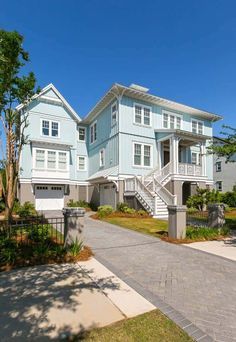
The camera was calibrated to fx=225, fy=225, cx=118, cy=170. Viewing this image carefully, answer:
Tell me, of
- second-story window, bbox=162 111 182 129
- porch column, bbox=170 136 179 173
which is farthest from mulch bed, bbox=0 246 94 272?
second-story window, bbox=162 111 182 129

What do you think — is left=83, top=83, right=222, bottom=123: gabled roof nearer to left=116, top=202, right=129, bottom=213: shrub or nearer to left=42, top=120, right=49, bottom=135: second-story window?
left=42, top=120, right=49, bottom=135: second-story window

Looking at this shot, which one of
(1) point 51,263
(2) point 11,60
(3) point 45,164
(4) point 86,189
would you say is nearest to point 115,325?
(1) point 51,263

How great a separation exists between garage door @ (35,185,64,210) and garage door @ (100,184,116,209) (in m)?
4.27

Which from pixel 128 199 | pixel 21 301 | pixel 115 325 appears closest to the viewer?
pixel 115 325

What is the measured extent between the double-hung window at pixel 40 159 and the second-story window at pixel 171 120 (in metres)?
12.0

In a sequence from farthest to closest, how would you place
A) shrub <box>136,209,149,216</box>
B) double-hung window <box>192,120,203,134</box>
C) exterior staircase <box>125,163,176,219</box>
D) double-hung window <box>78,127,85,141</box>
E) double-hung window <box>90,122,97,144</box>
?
double-hung window <box>78,127,85,141</box>
double-hung window <box>90,122,97,144</box>
double-hung window <box>192,120,203,134</box>
shrub <box>136,209,149,216</box>
exterior staircase <box>125,163,176,219</box>

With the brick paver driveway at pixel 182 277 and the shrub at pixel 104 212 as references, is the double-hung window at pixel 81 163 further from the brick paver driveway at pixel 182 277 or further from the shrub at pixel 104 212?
the brick paver driveway at pixel 182 277

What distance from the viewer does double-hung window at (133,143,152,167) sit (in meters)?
20.1

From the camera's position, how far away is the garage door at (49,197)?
21689 millimetres

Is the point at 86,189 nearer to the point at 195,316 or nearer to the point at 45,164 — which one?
the point at 45,164

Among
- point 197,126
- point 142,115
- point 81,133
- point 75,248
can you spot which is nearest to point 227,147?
point 75,248

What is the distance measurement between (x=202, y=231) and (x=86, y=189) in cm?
1677

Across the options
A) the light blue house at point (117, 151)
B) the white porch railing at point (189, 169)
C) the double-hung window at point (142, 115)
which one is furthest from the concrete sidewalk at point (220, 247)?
the double-hung window at point (142, 115)

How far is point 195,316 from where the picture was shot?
366 centimetres
